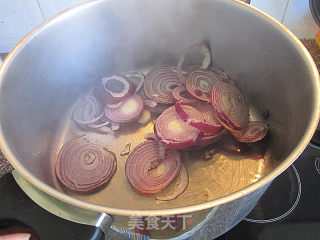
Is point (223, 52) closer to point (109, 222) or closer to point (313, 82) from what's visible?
point (313, 82)

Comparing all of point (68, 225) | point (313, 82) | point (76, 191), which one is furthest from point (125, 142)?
point (313, 82)

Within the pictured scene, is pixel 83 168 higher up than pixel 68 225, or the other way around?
pixel 68 225

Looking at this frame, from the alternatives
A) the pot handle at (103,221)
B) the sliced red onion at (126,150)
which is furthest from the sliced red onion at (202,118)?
the pot handle at (103,221)

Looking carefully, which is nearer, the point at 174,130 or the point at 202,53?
the point at 174,130

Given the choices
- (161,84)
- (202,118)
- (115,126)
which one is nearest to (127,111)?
(115,126)

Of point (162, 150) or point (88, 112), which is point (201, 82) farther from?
point (88, 112)

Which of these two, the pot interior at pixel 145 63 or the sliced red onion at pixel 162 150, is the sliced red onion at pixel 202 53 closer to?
the pot interior at pixel 145 63
